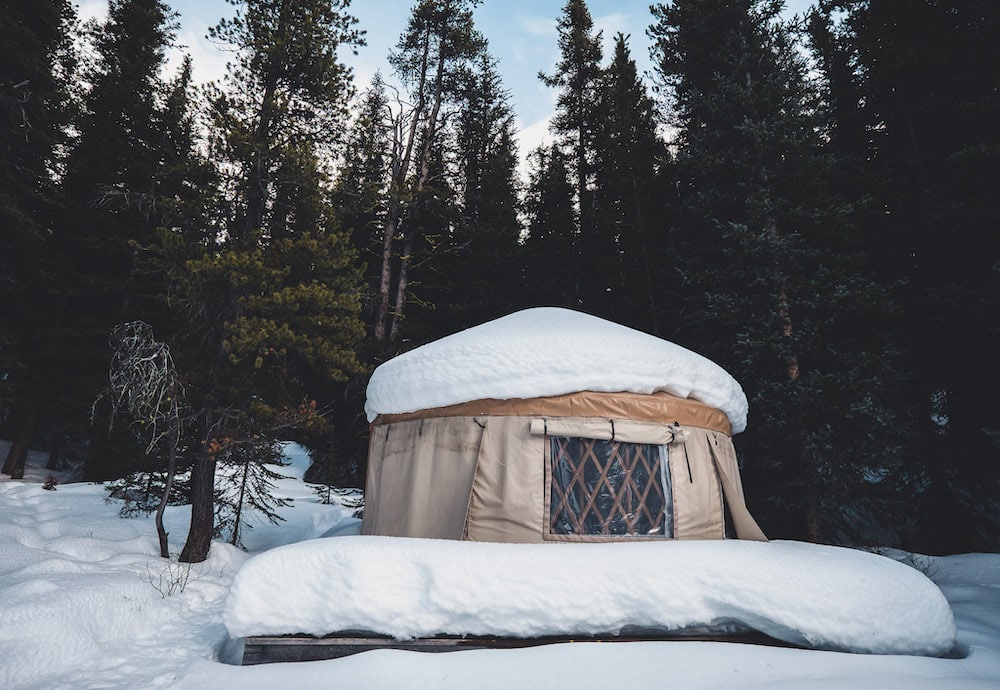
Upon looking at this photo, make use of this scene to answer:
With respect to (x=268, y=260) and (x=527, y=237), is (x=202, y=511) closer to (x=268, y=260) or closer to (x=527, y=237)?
(x=268, y=260)

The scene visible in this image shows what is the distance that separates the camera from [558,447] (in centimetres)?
473

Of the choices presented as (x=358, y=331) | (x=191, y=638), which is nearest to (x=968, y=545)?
(x=358, y=331)

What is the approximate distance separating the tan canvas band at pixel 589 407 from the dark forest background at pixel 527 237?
128 inches

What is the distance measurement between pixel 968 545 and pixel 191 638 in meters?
11.1

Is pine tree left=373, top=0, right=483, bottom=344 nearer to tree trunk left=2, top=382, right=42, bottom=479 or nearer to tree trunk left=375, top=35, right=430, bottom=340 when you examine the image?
tree trunk left=375, top=35, right=430, bottom=340

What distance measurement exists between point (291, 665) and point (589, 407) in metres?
3.01

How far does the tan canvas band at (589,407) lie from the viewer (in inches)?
186

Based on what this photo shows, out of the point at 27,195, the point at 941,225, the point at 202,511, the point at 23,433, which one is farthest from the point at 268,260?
the point at 941,225

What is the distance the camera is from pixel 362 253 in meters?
13.1

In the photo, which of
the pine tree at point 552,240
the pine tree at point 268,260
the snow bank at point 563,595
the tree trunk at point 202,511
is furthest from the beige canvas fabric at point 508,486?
the pine tree at point 552,240

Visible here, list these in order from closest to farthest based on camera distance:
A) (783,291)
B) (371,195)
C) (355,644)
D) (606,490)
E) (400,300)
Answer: (355,644)
(606,490)
(783,291)
(371,195)
(400,300)

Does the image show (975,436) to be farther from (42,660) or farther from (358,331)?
(42,660)

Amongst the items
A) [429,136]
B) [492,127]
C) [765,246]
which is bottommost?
[765,246]

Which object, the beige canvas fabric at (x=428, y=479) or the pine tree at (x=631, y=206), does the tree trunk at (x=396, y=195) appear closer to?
the pine tree at (x=631, y=206)
